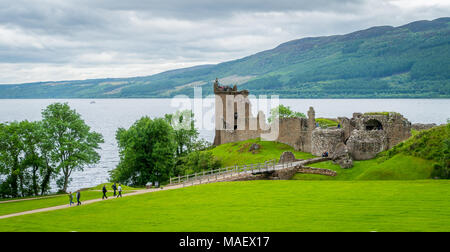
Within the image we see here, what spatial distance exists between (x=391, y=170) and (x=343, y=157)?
6.19m

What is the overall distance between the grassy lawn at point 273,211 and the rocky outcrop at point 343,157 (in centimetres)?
992

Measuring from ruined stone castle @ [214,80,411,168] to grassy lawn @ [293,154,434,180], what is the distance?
1.55m

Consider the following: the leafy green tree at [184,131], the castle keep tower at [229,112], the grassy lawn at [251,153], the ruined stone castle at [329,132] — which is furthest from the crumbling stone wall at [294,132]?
the leafy green tree at [184,131]

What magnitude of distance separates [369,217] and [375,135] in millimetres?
27102

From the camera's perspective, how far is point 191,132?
236 feet

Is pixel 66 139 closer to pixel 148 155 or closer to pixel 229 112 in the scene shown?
pixel 148 155

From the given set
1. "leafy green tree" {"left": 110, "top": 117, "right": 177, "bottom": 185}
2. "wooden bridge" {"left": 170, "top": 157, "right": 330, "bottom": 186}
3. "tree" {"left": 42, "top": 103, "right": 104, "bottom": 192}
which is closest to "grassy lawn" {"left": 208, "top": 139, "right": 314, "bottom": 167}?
"wooden bridge" {"left": 170, "top": 157, "right": 330, "bottom": 186}

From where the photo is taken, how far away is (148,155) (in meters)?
52.6

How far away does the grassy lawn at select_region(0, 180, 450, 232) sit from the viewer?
684 inches

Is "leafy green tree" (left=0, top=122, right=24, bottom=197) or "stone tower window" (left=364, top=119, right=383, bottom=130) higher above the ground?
"stone tower window" (left=364, top=119, right=383, bottom=130)

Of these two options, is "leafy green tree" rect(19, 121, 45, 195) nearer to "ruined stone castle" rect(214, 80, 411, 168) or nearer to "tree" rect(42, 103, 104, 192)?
"tree" rect(42, 103, 104, 192)

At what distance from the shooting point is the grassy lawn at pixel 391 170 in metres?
33.9

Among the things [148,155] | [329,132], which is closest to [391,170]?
[329,132]

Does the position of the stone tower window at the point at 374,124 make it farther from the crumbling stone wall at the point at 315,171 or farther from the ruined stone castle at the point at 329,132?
the crumbling stone wall at the point at 315,171
